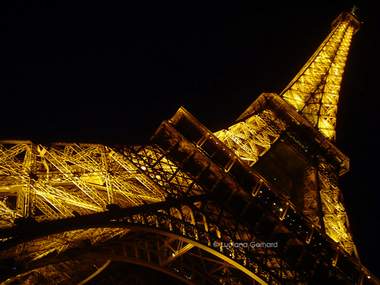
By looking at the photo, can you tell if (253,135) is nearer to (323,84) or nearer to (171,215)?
(323,84)

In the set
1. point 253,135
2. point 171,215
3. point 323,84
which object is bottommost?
point 171,215

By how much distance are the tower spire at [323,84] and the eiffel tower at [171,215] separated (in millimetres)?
4368

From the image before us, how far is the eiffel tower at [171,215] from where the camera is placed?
28.1 ft

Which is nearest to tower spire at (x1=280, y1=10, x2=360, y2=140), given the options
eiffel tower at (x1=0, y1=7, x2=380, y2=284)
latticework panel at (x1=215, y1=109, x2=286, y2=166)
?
latticework panel at (x1=215, y1=109, x2=286, y2=166)

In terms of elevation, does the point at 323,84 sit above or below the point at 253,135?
above

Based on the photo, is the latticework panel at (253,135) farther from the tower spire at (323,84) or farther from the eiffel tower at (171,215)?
the tower spire at (323,84)

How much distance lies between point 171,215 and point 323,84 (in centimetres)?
1983

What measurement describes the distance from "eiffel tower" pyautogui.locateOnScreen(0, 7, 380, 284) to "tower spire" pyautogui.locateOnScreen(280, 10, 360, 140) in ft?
14.3

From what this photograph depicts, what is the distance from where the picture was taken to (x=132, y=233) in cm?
1306

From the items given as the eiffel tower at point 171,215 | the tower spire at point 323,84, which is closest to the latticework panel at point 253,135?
the eiffel tower at point 171,215

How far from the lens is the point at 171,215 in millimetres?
10953

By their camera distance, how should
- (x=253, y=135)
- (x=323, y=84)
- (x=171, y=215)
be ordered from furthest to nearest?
(x=323, y=84) < (x=253, y=135) < (x=171, y=215)

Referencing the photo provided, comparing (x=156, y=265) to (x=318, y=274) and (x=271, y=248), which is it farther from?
(x=318, y=274)

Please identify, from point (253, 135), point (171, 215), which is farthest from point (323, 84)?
point (171, 215)
